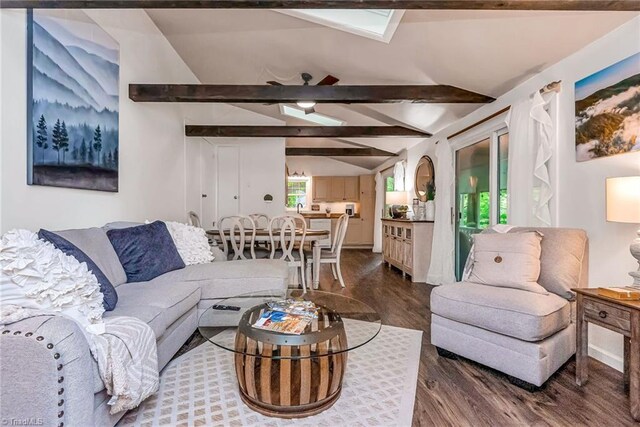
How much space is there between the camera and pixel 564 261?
2.34 metres

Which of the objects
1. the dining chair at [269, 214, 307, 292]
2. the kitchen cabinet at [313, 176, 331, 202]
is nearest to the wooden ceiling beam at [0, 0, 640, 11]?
the dining chair at [269, 214, 307, 292]

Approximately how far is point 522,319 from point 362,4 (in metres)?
1.96

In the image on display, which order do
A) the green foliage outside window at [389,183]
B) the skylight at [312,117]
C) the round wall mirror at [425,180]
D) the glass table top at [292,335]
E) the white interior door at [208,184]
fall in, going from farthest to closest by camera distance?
the green foliage outside window at [389,183] → the white interior door at [208,184] → the skylight at [312,117] → the round wall mirror at [425,180] → the glass table top at [292,335]

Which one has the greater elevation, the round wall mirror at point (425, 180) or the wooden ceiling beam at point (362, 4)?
the wooden ceiling beam at point (362, 4)

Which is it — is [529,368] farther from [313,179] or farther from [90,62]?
[313,179]

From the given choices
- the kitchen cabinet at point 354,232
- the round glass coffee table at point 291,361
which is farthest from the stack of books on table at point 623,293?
the kitchen cabinet at point 354,232

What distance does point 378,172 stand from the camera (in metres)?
8.74

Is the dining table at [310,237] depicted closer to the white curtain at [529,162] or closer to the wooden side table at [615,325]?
the white curtain at [529,162]

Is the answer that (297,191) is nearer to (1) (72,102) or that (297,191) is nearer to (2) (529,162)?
(2) (529,162)

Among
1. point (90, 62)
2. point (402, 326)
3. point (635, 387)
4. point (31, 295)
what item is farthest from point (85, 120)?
point (635, 387)

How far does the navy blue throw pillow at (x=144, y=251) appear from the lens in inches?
99.6

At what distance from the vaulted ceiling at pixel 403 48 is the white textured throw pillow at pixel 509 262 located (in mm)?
1453

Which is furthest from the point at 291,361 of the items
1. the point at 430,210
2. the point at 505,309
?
the point at 430,210

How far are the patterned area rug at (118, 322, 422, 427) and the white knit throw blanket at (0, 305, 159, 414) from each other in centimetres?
25
